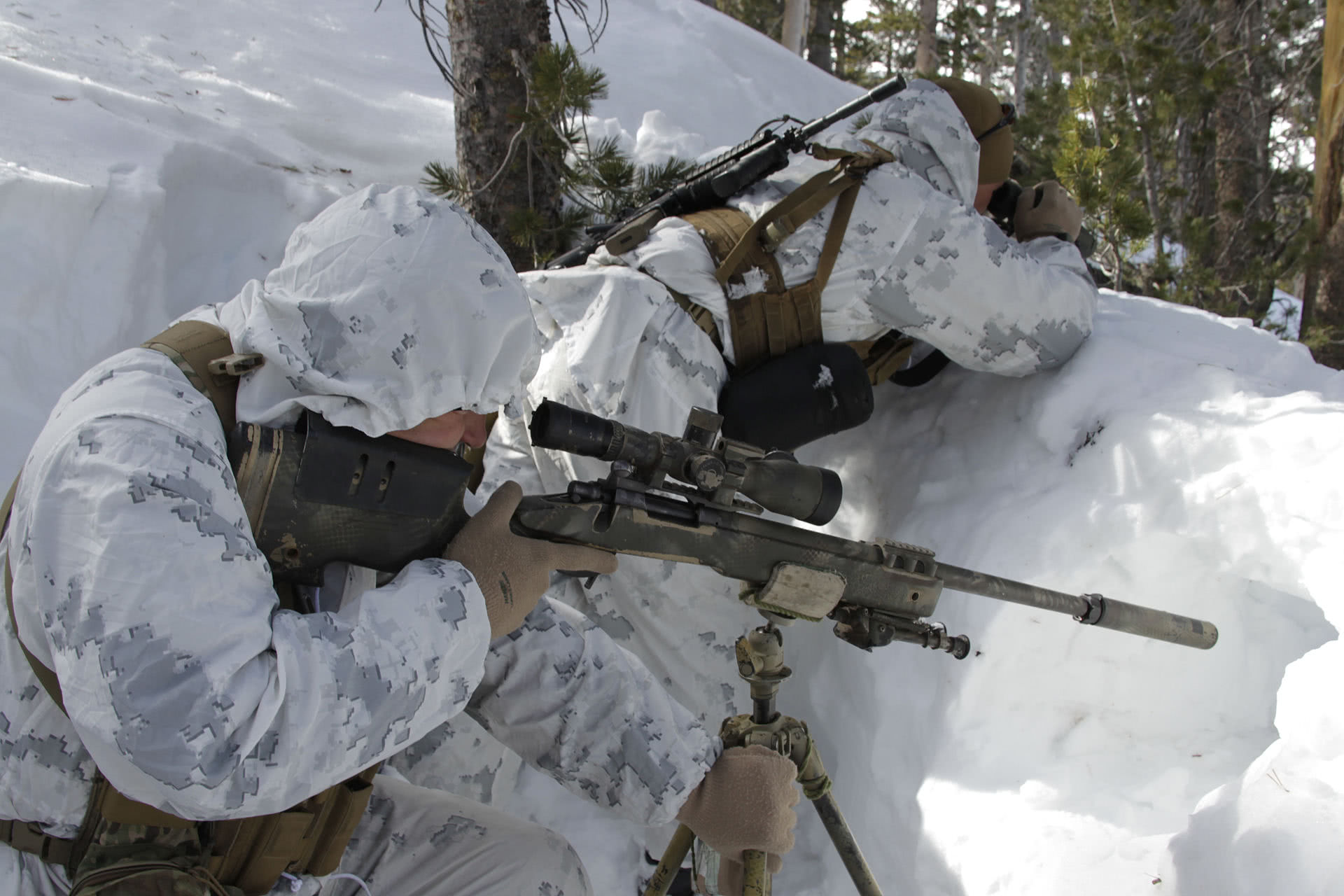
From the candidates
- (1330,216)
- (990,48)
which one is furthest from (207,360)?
(990,48)

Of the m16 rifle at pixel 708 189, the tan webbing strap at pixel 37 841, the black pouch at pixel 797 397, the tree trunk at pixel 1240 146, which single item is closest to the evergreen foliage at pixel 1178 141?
the tree trunk at pixel 1240 146

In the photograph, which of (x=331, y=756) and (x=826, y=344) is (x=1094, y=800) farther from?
(x=331, y=756)

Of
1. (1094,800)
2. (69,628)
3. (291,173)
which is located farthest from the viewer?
(291,173)

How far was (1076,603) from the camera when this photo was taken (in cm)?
213

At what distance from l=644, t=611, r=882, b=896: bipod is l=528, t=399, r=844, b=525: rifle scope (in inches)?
12.0

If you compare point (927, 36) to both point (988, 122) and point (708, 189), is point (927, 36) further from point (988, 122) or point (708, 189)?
point (708, 189)

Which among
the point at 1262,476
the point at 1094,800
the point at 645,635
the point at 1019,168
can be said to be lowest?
the point at 645,635

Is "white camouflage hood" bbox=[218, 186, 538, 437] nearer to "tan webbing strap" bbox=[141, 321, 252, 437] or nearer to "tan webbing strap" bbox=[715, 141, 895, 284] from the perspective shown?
"tan webbing strap" bbox=[141, 321, 252, 437]

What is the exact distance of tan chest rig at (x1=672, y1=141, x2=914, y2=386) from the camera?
2656mm

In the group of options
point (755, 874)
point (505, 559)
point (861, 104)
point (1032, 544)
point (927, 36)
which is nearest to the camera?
point (505, 559)

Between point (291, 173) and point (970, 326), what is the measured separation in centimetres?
264

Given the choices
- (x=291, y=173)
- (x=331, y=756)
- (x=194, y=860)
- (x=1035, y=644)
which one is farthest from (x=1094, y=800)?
(x=291, y=173)

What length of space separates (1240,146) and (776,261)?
13.1 feet

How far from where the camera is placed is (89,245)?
2.95 metres
